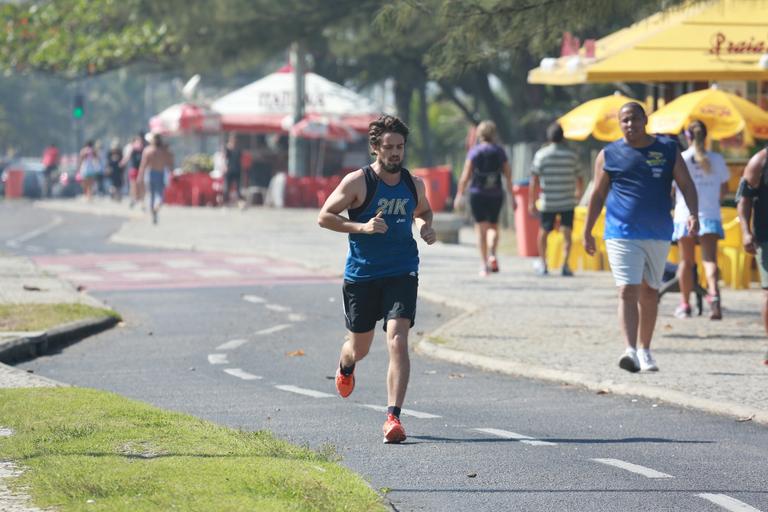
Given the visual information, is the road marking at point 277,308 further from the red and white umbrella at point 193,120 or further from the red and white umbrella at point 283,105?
the red and white umbrella at point 193,120

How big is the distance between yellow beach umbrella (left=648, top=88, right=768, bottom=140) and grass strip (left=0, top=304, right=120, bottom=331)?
6418mm

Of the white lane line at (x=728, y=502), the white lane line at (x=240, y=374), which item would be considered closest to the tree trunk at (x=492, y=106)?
the white lane line at (x=240, y=374)

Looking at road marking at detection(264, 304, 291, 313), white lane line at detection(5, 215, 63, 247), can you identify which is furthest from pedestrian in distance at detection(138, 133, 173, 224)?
road marking at detection(264, 304, 291, 313)

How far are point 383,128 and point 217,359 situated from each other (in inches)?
177

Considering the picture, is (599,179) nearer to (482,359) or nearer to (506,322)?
(482,359)

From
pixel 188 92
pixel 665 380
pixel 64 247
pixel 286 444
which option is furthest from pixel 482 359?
pixel 188 92

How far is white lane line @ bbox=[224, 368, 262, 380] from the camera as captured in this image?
11781mm

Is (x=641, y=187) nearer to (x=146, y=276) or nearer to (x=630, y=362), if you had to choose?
(x=630, y=362)

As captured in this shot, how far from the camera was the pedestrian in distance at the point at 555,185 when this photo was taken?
19141mm

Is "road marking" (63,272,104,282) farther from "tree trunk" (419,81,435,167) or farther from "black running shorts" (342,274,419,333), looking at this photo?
"tree trunk" (419,81,435,167)

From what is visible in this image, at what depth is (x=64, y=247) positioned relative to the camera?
27.0m

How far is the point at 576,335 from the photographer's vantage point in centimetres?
1402

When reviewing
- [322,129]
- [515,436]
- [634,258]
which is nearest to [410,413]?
[515,436]

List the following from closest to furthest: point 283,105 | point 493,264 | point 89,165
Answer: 1. point 493,264
2. point 283,105
3. point 89,165
